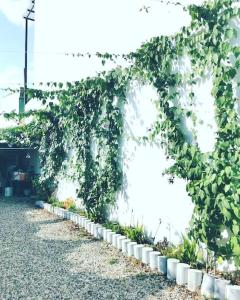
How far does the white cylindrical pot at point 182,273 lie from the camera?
4.08 meters

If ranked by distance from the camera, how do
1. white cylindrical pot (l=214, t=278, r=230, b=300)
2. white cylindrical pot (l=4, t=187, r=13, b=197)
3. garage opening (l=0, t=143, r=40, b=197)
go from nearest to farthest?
1. white cylindrical pot (l=214, t=278, r=230, b=300)
2. white cylindrical pot (l=4, t=187, r=13, b=197)
3. garage opening (l=0, t=143, r=40, b=197)

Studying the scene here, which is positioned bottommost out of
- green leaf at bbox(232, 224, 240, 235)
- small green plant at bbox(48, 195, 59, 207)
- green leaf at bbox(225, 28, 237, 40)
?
small green plant at bbox(48, 195, 59, 207)

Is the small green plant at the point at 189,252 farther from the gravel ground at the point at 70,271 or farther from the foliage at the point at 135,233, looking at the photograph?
the foliage at the point at 135,233

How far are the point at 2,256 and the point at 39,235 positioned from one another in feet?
4.83

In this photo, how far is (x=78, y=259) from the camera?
5.25m

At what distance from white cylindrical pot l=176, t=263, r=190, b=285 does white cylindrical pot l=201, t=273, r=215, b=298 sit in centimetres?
30

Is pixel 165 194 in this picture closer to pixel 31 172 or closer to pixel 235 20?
pixel 235 20

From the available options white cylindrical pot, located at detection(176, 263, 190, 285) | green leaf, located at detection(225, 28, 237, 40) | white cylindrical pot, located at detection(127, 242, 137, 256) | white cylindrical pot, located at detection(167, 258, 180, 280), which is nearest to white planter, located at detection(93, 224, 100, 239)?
white cylindrical pot, located at detection(127, 242, 137, 256)

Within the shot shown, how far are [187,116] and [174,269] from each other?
78.4 inches

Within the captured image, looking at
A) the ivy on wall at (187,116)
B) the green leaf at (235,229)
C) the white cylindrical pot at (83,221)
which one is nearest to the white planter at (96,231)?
the ivy on wall at (187,116)

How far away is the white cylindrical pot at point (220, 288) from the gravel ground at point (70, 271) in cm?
24

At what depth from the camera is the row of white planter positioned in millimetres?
3639

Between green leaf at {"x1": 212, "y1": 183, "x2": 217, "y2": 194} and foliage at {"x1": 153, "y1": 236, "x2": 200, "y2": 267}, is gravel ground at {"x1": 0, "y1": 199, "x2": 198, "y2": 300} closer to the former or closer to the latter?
foliage at {"x1": 153, "y1": 236, "x2": 200, "y2": 267}

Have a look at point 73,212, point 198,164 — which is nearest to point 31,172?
point 73,212
